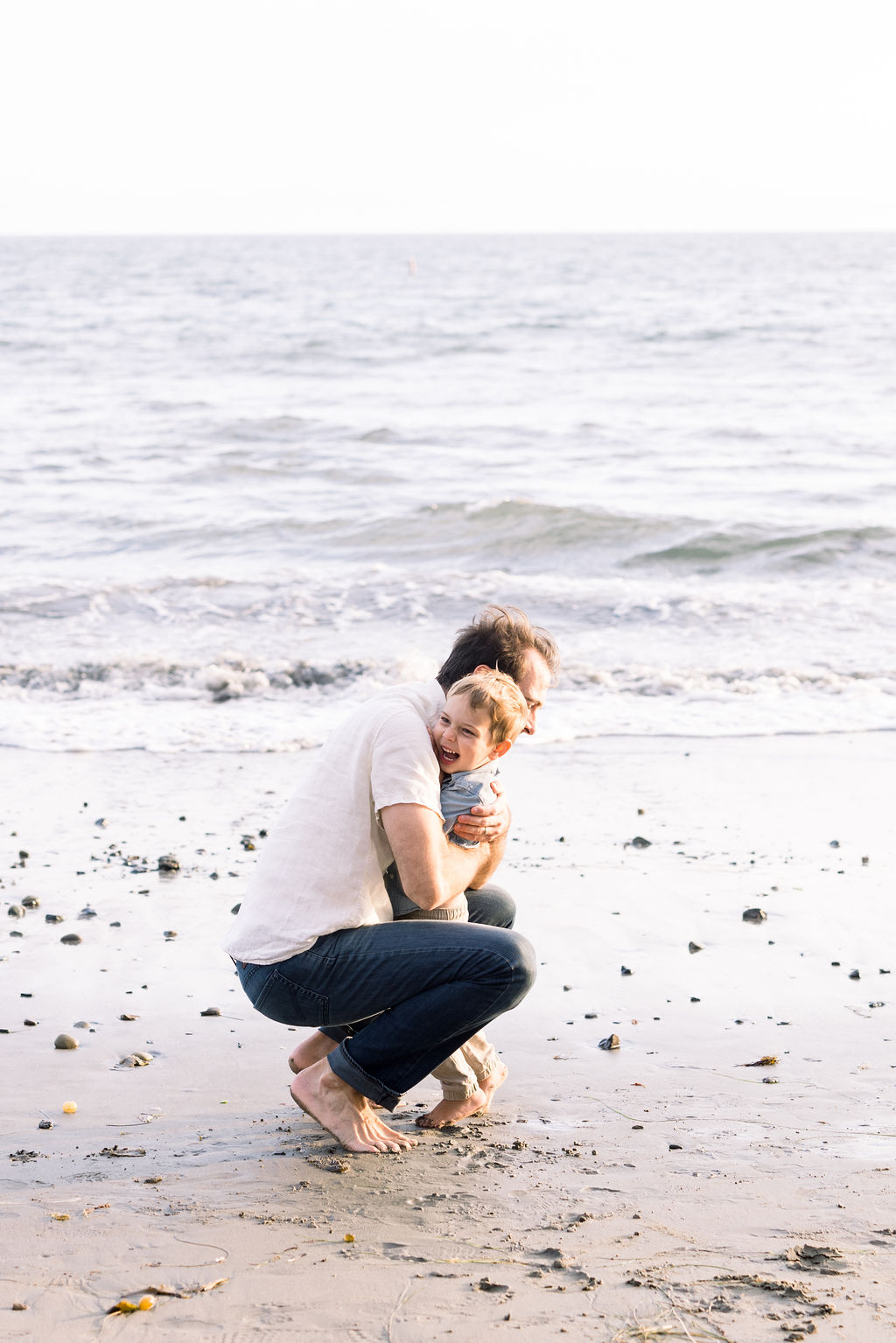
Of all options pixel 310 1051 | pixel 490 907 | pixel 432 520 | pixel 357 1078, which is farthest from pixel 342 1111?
pixel 432 520

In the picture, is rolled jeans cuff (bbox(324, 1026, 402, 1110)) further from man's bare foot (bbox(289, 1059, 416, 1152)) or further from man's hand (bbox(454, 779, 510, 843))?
man's hand (bbox(454, 779, 510, 843))

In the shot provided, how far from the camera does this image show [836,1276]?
7.85 feet

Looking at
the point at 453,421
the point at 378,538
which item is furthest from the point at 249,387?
the point at 378,538

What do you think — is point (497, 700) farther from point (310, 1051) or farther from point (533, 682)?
point (310, 1051)

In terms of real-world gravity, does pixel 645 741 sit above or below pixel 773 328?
below

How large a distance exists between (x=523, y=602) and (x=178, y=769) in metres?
5.35

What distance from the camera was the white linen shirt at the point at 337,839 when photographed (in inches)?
114

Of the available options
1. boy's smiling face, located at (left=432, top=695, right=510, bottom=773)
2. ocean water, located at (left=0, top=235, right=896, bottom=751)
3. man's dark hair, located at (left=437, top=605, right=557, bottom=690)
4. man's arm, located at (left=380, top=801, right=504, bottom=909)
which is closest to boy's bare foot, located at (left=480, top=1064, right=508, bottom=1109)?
man's arm, located at (left=380, top=801, right=504, bottom=909)

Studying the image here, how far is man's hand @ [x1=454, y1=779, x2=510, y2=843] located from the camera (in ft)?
9.90

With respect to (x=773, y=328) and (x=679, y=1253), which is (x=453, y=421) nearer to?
(x=773, y=328)

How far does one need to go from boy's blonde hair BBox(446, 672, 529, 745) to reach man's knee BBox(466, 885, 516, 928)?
625 millimetres

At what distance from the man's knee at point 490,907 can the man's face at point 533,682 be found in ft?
1.80

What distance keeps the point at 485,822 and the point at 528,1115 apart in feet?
2.63

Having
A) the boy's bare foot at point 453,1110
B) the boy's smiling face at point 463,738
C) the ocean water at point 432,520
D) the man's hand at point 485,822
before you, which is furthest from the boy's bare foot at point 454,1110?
the ocean water at point 432,520
